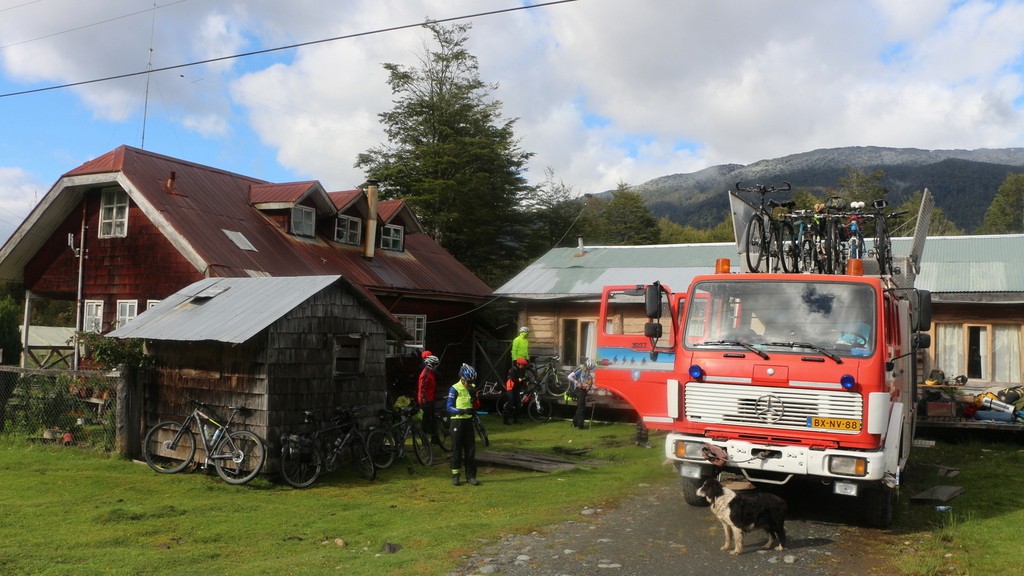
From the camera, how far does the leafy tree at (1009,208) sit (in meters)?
77.6

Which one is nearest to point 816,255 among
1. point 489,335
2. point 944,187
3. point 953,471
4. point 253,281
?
point 953,471

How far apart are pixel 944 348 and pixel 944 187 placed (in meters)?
191

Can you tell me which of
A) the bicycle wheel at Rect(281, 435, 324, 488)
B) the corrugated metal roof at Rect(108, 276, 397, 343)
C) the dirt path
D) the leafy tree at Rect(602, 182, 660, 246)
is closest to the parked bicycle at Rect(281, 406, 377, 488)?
the bicycle wheel at Rect(281, 435, 324, 488)

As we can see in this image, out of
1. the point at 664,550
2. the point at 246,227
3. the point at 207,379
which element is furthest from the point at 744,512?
the point at 246,227

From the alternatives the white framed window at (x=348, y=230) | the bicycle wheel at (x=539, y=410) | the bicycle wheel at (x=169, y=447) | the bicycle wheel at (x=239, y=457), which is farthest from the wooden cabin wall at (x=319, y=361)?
the white framed window at (x=348, y=230)

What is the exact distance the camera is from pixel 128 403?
11859 mm

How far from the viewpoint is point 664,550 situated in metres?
7.40

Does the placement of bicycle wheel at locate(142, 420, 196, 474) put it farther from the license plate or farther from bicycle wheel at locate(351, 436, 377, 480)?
the license plate

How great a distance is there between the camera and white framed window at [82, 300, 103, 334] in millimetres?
18534

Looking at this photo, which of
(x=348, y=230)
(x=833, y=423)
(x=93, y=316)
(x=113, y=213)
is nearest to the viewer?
(x=833, y=423)

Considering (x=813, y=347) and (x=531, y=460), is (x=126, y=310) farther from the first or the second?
(x=813, y=347)

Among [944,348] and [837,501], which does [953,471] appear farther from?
[944,348]

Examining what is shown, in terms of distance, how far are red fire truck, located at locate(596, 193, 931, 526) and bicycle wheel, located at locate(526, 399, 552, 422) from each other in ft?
32.9

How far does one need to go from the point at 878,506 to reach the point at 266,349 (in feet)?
25.9
